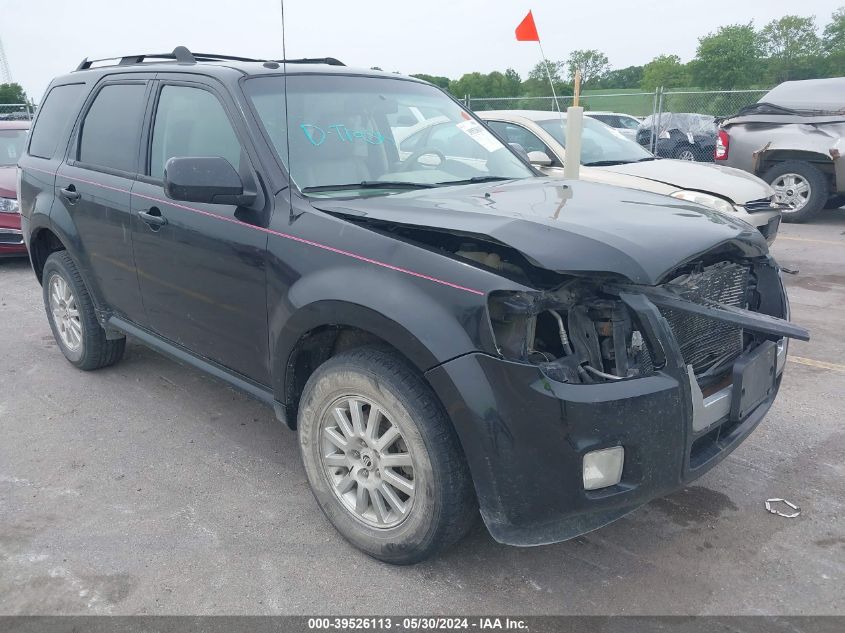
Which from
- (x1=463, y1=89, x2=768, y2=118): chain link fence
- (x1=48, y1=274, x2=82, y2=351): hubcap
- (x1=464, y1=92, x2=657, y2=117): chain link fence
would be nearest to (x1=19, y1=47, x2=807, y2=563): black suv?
(x1=48, y1=274, x2=82, y2=351): hubcap

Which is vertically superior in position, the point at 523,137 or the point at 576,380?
the point at 523,137

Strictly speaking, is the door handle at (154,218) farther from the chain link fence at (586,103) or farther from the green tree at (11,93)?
the green tree at (11,93)

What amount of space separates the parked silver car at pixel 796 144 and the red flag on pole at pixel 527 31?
21.2 ft

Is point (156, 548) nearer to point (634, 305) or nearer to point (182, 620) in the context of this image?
point (182, 620)

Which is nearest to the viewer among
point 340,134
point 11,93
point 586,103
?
point 340,134

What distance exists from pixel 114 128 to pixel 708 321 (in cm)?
335

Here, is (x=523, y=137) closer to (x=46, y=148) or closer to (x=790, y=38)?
(x=46, y=148)

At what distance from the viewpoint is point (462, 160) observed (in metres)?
3.72

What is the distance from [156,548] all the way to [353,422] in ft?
3.28

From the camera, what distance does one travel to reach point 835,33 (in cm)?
6347

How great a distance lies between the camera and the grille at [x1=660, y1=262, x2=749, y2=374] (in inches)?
103

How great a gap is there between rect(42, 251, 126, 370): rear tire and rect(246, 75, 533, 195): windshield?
2.09 metres

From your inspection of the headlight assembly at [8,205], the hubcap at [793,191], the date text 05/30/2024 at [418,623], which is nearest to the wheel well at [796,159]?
the hubcap at [793,191]

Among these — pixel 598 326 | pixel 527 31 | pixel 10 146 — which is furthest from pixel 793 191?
pixel 10 146
